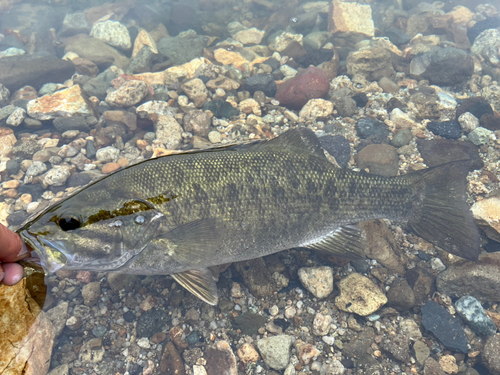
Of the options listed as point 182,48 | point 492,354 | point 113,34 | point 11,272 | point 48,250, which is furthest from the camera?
point 113,34

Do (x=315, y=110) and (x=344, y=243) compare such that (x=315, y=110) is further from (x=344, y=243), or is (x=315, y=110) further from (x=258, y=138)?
(x=344, y=243)

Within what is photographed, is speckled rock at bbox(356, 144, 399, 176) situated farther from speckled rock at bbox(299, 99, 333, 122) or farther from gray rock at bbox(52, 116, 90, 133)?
gray rock at bbox(52, 116, 90, 133)


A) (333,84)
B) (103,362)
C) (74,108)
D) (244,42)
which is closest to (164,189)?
(103,362)

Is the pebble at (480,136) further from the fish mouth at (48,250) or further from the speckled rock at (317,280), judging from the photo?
the fish mouth at (48,250)

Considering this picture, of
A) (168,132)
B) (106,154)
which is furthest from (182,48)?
(106,154)

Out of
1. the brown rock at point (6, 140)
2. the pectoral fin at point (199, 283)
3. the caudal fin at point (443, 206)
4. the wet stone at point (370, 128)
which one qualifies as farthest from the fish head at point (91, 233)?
the wet stone at point (370, 128)

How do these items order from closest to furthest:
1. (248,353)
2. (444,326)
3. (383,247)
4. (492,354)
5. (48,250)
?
(48,250) < (492,354) < (248,353) < (444,326) < (383,247)
